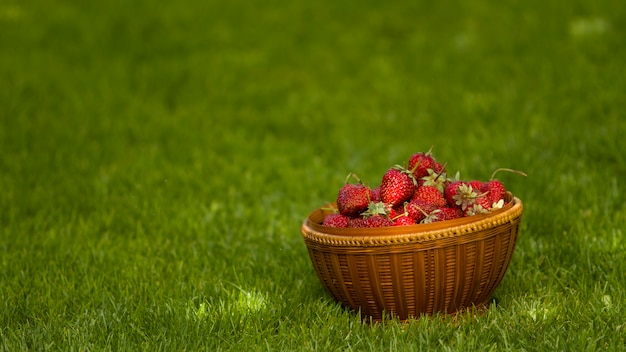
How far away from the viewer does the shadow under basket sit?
318cm

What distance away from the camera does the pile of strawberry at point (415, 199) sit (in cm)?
328

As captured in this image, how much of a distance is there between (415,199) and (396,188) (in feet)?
0.34

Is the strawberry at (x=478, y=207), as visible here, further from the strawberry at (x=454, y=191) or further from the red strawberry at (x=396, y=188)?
the red strawberry at (x=396, y=188)

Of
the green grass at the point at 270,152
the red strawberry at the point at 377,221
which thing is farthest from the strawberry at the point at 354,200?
the green grass at the point at 270,152

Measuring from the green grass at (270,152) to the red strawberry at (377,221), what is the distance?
0.42 metres

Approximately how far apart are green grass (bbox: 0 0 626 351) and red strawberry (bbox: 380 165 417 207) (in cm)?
52

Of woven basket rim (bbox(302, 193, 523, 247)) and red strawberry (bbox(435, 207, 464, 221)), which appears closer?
woven basket rim (bbox(302, 193, 523, 247))

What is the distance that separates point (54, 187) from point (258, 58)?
9.89ft

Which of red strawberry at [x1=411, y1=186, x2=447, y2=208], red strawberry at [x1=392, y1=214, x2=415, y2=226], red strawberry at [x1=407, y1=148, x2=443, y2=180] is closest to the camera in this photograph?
red strawberry at [x1=392, y1=214, x2=415, y2=226]

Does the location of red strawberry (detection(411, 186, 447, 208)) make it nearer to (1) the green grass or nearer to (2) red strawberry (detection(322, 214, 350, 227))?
(2) red strawberry (detection(322, 214, 350, 227))

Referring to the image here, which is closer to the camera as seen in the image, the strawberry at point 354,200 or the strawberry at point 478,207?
the strawberry at point 478,207

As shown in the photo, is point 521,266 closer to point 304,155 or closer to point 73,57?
point 304,155

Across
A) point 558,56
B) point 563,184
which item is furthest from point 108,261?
point 558,56

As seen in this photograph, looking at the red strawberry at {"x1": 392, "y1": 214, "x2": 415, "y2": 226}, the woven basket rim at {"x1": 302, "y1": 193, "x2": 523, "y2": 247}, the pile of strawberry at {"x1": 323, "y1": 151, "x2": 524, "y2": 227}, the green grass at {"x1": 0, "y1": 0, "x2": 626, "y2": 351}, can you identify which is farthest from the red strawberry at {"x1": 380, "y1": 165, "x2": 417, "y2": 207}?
the green grass at {"x1": 0, "y1": 0, "x2": 626, "y2": 351}
